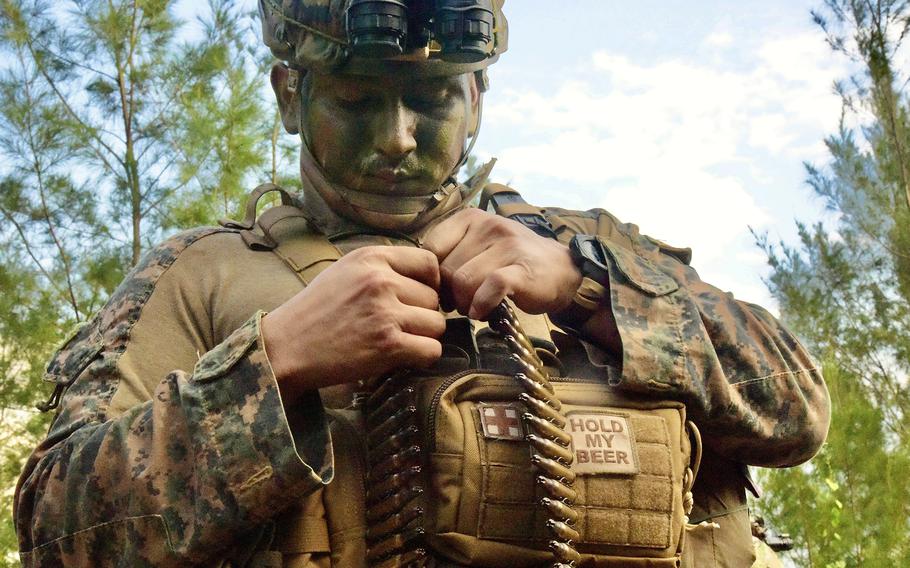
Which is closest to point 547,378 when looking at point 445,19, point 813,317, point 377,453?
point 377,453

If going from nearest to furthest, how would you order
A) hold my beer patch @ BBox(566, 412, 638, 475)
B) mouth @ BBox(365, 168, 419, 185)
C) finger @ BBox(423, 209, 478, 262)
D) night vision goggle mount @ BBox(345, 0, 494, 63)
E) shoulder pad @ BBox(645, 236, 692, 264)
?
hold my beer patch @ BBox(566, 412, 638, 475) → finger @ BBox(423, 209, 478, 262) → night vision goggle mount @ BBox(345, 0, 494, 63) → mouth @ BBox(365, 168, 419, 185) → shoulder pad @ BBox(645, 236, 692, 264)

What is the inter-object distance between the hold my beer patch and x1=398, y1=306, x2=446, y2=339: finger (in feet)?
0.94

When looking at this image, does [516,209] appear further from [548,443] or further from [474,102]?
[548,443]

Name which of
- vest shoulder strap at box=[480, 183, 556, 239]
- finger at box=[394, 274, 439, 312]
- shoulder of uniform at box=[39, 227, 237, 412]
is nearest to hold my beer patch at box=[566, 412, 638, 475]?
finger at box=[394, 274, 439, 312]

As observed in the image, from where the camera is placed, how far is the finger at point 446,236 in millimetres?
2102

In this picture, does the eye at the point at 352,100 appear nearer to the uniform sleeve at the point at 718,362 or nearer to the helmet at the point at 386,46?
the helmet at the point at 386,46

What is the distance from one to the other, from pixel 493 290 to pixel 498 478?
0.33 meters

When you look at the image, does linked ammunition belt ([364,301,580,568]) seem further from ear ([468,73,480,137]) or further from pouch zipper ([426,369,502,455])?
ear ([468,73,480,137])

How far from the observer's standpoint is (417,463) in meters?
1.96

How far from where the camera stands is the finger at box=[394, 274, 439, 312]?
6.42ft

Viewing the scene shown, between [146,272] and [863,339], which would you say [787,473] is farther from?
[146,272]

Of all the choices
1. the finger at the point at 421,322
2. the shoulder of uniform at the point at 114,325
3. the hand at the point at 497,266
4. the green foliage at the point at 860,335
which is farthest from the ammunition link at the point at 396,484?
the green foliage at the point at 860,335

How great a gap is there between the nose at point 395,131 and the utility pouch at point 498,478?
0.61m

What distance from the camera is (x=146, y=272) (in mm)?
2381
